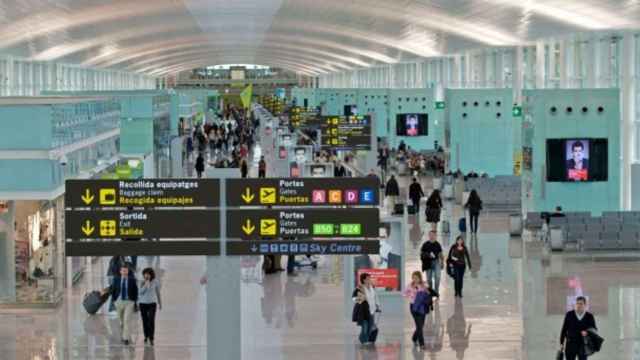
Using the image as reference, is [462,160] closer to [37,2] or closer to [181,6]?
[181,6]

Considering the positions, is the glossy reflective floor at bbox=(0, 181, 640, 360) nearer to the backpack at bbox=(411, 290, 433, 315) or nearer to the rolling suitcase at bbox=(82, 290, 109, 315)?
the rolling suitcase at bbox=(82, 290, 109, 315)

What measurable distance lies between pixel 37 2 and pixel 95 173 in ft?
36.2

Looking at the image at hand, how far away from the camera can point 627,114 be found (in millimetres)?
36812

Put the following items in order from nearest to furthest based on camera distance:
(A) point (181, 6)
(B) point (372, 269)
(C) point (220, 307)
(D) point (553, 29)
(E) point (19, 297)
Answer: (C) point (220, 307)
(B) point (372, 269)
(E) point (19, 297)
(D) point (553, 29)
(A) point (181, 6)

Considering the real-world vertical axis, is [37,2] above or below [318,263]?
above

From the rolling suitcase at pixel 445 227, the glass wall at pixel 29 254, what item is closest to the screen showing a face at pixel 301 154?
the rolling suitcase at pixel 445 227

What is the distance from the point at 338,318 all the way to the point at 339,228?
7955 mm

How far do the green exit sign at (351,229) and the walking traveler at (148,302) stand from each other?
5.79 m

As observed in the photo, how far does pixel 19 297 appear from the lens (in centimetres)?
2244

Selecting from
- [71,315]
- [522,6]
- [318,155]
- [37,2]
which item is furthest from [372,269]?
[318,155]

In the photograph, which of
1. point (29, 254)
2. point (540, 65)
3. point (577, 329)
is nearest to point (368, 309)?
point (577, 329)

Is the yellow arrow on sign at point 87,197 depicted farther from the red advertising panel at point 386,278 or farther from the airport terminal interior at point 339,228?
the red advertising panel at point 386,278

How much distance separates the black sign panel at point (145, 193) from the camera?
41.3ft

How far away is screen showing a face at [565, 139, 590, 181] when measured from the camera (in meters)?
31.6
